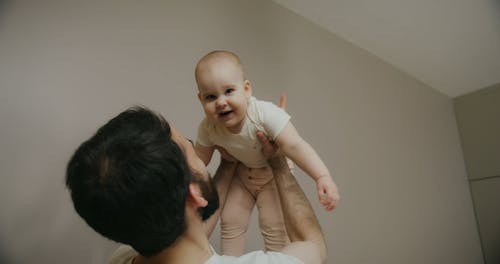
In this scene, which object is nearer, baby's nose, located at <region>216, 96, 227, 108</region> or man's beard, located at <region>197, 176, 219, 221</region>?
man's beard, located at <region>197, 176, 219, 221</region>

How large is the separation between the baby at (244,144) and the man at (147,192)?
17 cm

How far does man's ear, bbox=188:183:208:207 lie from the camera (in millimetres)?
761

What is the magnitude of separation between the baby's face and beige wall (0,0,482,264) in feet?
1.55

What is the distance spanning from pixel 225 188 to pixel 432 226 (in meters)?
1.68

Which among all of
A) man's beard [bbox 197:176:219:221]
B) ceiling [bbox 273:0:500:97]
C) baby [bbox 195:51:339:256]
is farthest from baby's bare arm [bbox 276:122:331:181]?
ceiling [bbox 273:0:500:97]

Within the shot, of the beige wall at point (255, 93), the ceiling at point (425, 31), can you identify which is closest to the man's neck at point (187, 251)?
the beige wall at point (255, 93)

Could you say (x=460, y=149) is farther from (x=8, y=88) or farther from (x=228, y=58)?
(x=8, y=88)

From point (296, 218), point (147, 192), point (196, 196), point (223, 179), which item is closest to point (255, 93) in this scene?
point (223, 179)

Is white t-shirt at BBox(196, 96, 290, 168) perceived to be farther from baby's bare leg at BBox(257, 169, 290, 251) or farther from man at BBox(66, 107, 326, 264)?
man at BBox(66, 107, 326, 264)

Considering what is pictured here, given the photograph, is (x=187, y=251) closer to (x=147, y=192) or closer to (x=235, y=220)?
(x=147, y=192)

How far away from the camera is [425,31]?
73.6 inches

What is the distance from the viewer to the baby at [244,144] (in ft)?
3.06

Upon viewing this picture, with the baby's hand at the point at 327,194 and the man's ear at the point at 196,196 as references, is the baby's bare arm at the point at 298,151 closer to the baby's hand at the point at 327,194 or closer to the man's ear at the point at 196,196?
the baby's hand at the point at 327,194

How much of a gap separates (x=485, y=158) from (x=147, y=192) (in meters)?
2.33
